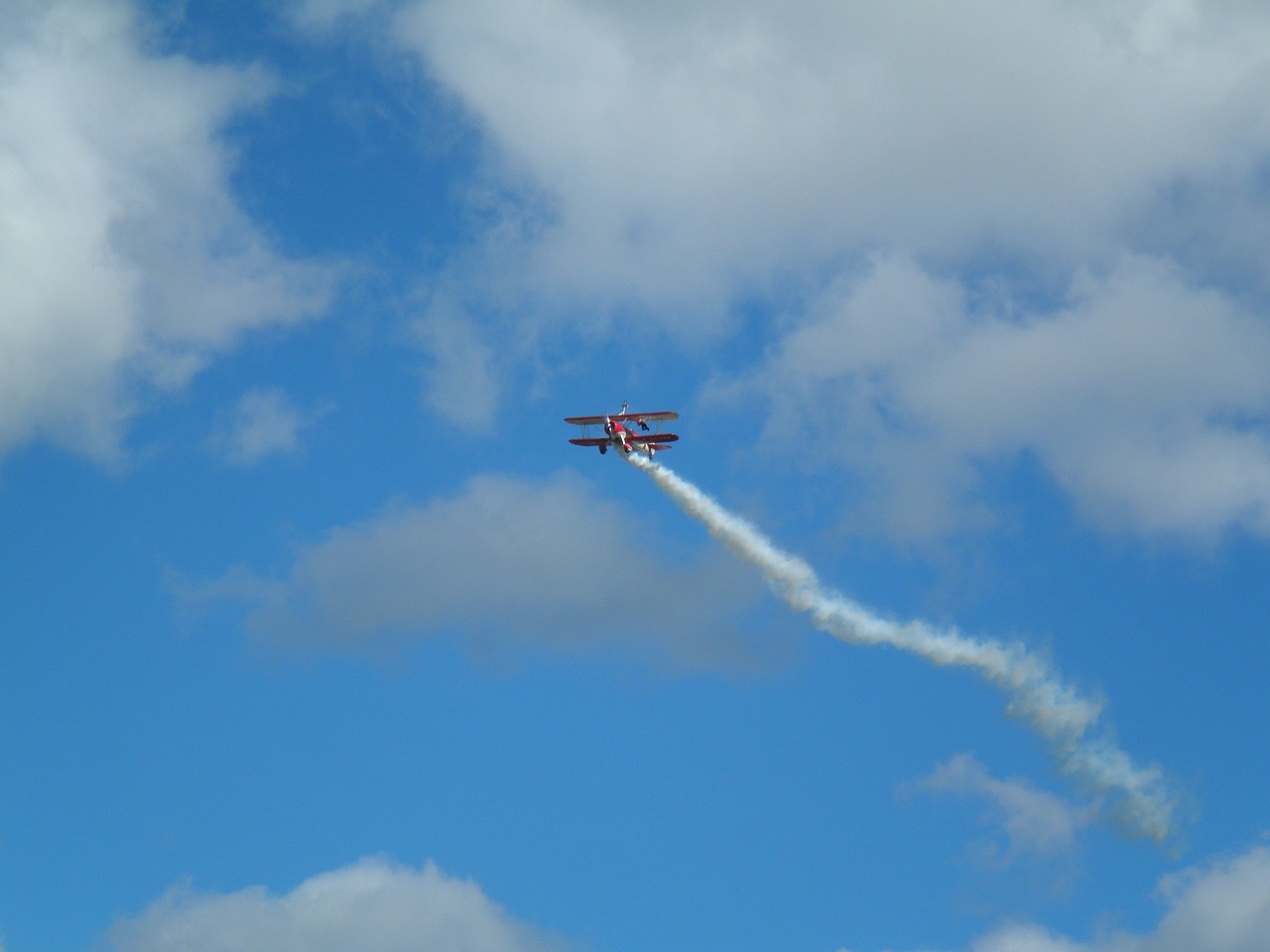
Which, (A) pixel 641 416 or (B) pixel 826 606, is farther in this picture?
(A) pixel 641 416

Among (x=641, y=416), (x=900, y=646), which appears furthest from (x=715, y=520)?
(x=900, y=646)

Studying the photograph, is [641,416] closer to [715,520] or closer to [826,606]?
[715,520]

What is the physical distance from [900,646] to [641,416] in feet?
A: 89.7

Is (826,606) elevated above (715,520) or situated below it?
below

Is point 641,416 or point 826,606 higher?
point 641,416

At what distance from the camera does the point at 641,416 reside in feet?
200

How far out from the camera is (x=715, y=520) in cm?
5947

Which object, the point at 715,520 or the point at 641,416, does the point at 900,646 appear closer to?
the point at 715,520

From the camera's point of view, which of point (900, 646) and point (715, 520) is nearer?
point (900, 646)

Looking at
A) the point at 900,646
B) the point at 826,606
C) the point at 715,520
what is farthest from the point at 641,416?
the point at 900,646

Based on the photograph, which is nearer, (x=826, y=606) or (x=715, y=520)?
(x=826, y=606)

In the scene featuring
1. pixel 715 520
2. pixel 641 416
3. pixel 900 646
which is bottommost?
pixel 900 646

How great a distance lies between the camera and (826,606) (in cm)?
5316

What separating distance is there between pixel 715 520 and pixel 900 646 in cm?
1729
